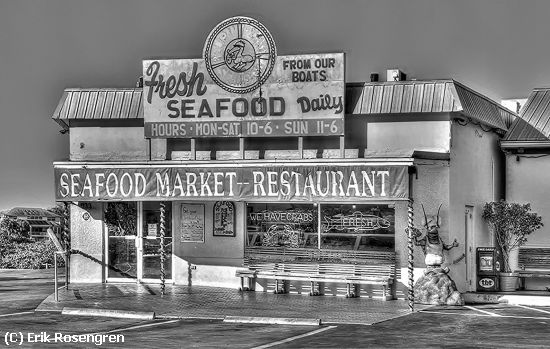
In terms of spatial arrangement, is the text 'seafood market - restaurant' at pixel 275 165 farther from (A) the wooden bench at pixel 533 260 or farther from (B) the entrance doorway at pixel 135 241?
(A) the wooden bench at pixel 533 260

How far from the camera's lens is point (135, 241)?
83.8 feet

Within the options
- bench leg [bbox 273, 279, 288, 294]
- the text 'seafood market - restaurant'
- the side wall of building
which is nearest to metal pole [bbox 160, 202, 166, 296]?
the text 'seafood market - restaurant'

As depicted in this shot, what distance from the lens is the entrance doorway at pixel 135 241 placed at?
1002 inches

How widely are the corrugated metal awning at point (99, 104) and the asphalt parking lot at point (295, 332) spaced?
6286mm

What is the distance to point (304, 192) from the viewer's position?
22.2m

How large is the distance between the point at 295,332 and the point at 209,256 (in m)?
8.13

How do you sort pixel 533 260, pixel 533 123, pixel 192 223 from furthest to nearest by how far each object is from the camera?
pixel 533 123
pixel 533 260
pixel 192 223

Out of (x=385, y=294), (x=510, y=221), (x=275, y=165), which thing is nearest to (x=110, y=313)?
(x=275, y=165)

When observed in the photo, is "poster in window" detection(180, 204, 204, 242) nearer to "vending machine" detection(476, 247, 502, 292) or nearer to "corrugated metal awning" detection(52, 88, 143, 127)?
"corrugated metal awning" detection(52, 88, 143, 127)

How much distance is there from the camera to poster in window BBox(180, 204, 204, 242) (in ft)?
81.9

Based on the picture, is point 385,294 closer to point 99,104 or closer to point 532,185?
point 532,185

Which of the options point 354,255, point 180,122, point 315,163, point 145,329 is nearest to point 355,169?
point 315,163

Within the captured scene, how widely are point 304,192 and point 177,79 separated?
456 centimetres

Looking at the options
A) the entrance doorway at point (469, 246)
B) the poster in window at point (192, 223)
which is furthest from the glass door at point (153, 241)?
the entrance doorway at point (469, 246)
